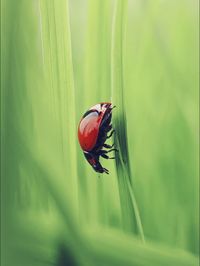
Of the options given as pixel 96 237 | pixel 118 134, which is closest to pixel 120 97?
pixel 118 134

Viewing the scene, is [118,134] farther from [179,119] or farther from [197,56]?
[197,56]
